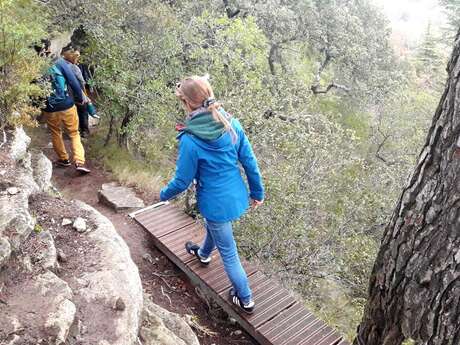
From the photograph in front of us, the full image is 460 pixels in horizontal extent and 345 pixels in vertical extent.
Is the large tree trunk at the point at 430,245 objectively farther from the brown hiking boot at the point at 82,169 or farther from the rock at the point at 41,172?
the brown hiking boot at the point at 82,169

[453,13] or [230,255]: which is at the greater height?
[230,255]

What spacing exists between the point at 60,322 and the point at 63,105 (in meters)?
4.56

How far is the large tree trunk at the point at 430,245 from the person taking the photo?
1.82 m

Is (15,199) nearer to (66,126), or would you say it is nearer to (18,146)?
(18,146)

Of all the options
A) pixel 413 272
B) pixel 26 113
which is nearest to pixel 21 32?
pixel 26 113

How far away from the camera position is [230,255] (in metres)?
4.18

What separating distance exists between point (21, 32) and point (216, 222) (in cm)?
307

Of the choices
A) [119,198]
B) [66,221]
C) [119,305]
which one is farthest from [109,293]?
[119,198]

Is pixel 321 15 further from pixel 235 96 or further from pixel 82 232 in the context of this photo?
pixel 82 232

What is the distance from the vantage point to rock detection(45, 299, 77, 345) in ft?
9.66

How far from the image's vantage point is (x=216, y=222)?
13.0ft

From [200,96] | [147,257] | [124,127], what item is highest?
[200,96]

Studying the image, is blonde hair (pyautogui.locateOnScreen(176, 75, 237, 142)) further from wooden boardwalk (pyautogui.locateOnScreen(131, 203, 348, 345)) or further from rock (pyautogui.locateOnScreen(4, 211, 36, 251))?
wooden boardwalk (pyautogui.locateOnScreen(131, 203, 348, 345))

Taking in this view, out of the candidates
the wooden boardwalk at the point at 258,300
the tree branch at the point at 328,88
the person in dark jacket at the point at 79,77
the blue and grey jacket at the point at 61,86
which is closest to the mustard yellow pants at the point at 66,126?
the blue and grey jacket at the point at 61,86
